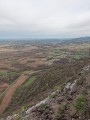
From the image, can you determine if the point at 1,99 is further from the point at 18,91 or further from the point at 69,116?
the point at 69,116

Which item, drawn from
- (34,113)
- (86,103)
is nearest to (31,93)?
(34,113)

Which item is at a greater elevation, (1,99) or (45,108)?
(45,108)

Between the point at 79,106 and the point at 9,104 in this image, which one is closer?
the point at 79,106

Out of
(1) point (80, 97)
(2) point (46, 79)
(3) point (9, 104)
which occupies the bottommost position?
→ (3) point (9, 104)

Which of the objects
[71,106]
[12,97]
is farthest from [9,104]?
[71,106]

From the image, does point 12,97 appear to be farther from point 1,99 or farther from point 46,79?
point 46,79

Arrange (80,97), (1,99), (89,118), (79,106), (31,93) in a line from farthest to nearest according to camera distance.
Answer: (1,99) < (31,93) < (80,97) < (79,106) < (89,118)

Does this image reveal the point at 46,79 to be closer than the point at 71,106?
No

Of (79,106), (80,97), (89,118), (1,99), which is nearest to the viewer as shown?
(89,118)

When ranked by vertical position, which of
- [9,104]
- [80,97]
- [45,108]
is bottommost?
[9,104]

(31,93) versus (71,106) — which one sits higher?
(71,106)
